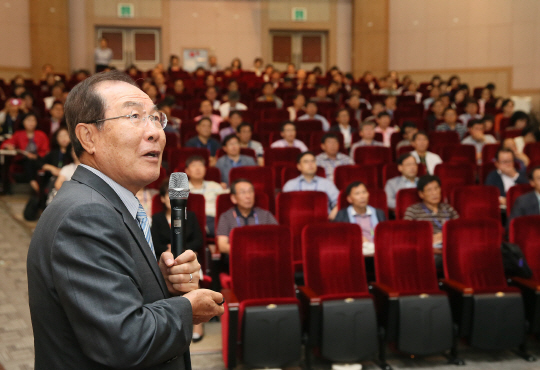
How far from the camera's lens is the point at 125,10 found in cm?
780

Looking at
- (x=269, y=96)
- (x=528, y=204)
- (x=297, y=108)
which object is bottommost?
(x=528, y=204)

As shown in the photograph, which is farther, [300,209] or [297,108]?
[297,108]

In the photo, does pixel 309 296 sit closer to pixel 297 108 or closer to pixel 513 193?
pixel 513 193

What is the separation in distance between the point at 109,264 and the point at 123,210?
3.3 inches

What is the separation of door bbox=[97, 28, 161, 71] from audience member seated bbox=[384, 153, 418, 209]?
570 cm

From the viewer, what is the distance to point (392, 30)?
8.02 metres

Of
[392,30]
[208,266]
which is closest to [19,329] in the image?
[208,266]

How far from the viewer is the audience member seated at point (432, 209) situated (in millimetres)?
2592

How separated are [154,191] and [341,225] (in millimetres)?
1085

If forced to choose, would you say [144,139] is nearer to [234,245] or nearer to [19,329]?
[234,245]

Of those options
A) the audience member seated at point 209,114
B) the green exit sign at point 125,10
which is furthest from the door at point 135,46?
the audience member seated at point 209,114

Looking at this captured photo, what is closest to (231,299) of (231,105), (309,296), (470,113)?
(309,296)

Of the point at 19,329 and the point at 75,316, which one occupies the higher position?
the point at 75,316

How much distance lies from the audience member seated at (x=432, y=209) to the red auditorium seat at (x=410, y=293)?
369mm
